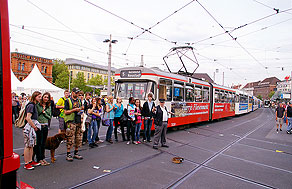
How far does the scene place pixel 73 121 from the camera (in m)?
5.59

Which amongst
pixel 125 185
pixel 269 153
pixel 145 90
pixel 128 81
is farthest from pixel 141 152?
pixel 269 153

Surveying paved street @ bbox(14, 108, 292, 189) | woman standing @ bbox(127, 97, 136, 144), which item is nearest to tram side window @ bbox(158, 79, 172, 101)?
woman standing @ bbox(127, 97, 136, 144)

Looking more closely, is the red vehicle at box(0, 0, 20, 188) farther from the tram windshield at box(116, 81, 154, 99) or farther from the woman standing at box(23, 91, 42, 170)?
the tram windshield at box(116, 81, 154, 99)

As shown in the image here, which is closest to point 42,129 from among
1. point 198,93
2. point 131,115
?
point 131,115

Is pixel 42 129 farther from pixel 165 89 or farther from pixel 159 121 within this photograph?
pixel 165 89

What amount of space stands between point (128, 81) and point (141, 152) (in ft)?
13.1

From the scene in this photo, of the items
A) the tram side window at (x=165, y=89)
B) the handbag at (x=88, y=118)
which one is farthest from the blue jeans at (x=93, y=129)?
the tram side window at (x=165, y=89)

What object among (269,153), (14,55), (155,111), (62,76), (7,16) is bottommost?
(269,153)

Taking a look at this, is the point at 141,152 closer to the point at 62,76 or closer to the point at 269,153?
the point at 269,153

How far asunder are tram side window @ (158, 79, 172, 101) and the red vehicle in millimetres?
7837

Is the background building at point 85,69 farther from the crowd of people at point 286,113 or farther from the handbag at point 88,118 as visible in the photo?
the handbag at point 88,118

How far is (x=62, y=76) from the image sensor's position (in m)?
53.0

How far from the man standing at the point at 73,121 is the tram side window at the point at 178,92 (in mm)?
5917

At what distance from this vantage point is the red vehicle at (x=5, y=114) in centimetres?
176
